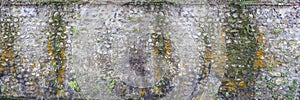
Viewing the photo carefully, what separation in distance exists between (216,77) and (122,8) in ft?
4.77

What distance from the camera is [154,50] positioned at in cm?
417

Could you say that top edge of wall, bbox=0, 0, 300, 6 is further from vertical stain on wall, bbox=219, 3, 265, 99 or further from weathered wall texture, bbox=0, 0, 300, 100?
vertical stain on wall, bbox=219, 3, 265, 99

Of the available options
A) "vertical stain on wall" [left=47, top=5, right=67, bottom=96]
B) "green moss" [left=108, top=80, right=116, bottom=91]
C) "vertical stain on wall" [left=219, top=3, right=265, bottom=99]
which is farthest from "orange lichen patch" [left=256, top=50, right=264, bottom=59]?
"vertical stain on wall" [left=47, top=5, right=67, bottom=96]

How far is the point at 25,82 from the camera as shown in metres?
4.33

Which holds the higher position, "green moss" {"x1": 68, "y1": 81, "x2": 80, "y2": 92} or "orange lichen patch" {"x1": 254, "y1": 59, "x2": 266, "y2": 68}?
"orange lichen patch" {"x1": 254, "y1": 59, "x2": 266, "y2": 68}

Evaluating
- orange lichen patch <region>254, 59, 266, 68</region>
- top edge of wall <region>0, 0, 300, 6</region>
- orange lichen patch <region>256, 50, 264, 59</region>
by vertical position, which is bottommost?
orange lichen patch <region>254, 59, 266, 68</region>

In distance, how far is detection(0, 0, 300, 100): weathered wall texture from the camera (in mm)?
4098

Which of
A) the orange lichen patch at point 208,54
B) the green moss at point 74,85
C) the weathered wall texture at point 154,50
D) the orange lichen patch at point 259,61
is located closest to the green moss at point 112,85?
the weathered wall texture at point 154,50

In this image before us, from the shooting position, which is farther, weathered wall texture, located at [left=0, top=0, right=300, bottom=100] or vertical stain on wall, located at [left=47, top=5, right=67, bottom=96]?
vertical stain on wall, located at [left=47, top=5, right=67, bottom=96]

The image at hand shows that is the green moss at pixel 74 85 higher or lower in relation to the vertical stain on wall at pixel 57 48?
lower

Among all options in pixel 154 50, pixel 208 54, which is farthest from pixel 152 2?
pixel 208 54

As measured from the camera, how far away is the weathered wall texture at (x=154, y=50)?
4098 millimetres

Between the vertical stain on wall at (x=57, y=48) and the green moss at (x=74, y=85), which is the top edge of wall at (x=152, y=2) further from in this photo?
the green moss at (x=74, y=85)

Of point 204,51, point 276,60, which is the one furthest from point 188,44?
point 276,60
